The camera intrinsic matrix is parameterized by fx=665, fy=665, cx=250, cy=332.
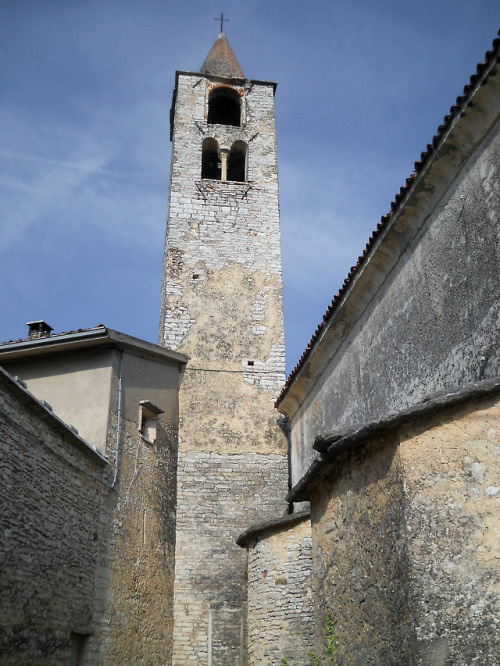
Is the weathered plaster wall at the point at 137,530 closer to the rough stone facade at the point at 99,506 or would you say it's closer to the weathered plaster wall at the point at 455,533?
the rough stone facade at the point at 99,506

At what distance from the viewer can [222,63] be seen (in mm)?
21172

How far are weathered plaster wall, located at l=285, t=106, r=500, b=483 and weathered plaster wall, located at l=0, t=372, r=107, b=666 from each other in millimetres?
4481

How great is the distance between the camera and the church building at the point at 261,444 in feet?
14.3

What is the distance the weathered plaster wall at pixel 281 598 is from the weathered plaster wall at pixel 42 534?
8.46ft

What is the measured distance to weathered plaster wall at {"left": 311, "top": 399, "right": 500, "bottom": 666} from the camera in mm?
3941

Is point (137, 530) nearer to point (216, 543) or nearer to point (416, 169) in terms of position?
point (216, 543)

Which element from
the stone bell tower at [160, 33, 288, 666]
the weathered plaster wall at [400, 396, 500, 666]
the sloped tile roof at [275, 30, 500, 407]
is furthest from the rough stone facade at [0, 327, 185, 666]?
the weathered plaster wall at [400, 396, 500, 666]

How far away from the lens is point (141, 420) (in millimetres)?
12969

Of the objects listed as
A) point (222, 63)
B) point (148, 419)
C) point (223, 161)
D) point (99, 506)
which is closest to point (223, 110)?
point (222, 63)

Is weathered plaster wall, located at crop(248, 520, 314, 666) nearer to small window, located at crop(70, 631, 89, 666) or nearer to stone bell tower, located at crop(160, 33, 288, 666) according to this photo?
stone bell tower, located at crop(160, 33, 288, 666)

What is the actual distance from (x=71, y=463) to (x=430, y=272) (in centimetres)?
610

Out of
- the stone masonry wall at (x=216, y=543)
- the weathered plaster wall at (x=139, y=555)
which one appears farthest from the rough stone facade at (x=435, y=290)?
the weathered plaster wall at (x=139, y=555)

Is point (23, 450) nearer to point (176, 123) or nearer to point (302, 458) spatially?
point (302, 458)

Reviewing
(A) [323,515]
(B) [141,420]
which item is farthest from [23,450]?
(A) [323,515]
